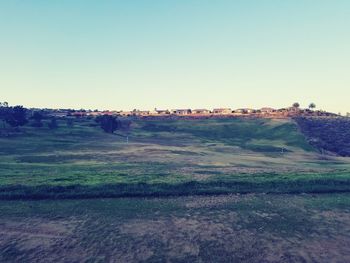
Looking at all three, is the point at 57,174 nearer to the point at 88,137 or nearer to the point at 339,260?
the point at 339,260

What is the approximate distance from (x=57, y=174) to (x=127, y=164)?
11.8 meters

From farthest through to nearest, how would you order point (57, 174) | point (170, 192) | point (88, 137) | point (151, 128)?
point (151, 128)
point (88, 137)
point (57, 174)
point (170, 192)

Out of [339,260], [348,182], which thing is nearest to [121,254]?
[339,260]

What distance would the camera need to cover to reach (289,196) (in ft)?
101

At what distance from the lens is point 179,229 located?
2230cm

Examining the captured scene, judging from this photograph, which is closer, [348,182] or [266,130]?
[348,182]

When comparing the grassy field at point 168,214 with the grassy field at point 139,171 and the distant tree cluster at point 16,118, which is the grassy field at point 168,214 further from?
the distant tree cluster at point 16,118

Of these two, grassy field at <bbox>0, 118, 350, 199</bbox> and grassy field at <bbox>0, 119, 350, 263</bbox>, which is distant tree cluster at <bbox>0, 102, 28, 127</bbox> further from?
grassy field at <bbox>0, 119, 350, 263</bbox>

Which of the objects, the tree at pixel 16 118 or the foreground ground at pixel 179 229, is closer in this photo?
the foreground ground at pixel 179 229

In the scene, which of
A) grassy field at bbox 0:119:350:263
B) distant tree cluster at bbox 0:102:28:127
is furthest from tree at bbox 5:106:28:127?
grassy field at bbox 0:119:350:263

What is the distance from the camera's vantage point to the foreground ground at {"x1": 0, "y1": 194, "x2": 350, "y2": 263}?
1855 cm

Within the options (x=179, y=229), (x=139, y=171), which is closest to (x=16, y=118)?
(x=139, y=171)

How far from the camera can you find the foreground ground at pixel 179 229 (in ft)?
60.8

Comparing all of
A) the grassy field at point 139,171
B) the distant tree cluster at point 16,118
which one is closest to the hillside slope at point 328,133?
the grassy field at point 139,171
